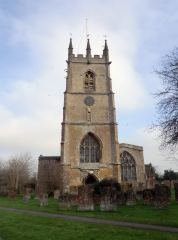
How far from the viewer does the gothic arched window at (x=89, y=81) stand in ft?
151

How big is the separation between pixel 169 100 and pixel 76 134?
27.2 m

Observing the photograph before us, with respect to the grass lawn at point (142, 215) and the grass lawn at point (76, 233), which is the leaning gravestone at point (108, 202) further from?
the grass lawn at point (76, 233)

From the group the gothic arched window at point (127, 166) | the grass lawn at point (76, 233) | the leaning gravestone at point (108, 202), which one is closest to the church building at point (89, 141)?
the gothic arched window at point (127, 166)

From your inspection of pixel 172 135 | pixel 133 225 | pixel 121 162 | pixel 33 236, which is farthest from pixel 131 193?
pixel 121 162

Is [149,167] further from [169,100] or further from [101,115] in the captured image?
[169,100]

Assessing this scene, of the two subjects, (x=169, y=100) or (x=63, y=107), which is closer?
(x=169, y=100)

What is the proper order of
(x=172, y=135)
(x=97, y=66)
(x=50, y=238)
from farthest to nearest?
(x=97, y=66) < (x=172, y=135) < (x=50, y=238)

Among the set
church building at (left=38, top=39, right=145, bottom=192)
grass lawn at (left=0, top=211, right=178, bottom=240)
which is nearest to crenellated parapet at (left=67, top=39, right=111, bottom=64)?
church building at (left=38, top=39, right=145, bottom=192)

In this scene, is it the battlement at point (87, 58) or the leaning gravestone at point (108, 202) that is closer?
the leaning gravestone at point (108, 202)

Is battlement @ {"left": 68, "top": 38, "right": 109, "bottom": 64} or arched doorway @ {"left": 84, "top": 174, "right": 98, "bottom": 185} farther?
battlement @ {"left": 68, "top": 38, "right": 109, "bottom": 64}

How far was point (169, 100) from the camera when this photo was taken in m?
15.8

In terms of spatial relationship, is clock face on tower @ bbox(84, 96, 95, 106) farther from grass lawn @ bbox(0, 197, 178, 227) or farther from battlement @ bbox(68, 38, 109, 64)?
grass lawn @ bbox(0, 197, 178, 227)

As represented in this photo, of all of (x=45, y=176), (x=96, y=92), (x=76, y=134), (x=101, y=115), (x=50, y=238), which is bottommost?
(x=50, y=238)

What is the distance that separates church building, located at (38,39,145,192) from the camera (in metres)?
40.7
